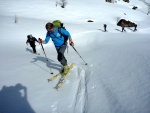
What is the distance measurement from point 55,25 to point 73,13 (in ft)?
112

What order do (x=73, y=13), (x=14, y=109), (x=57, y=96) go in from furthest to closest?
(x=73, y=13)
(x=57, y=96)
(x=14, y=109)

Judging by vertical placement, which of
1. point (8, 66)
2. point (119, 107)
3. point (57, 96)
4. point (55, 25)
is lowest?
point (8, 66)

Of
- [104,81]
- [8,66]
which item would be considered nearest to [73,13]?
[8,66]

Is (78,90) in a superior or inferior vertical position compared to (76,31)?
superior

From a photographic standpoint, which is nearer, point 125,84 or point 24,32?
point 125,84

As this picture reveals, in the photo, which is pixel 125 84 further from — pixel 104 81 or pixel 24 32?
pixel 24 32

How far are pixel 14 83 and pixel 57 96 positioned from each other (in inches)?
72.3

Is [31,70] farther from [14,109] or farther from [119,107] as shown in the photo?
[119,107]

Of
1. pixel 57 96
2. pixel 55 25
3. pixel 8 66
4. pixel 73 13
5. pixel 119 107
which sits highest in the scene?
pixel 55 25

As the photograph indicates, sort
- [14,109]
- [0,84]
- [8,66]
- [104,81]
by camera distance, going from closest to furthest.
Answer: [14,109] → [104,81] → [0,84] → [8,66]

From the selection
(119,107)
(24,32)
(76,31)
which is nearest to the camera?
(119,107)

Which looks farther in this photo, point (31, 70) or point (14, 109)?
point (31, 70)

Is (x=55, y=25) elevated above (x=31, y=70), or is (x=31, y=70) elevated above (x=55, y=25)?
(x=55, y=25)

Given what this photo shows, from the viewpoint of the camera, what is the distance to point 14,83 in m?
6.92
